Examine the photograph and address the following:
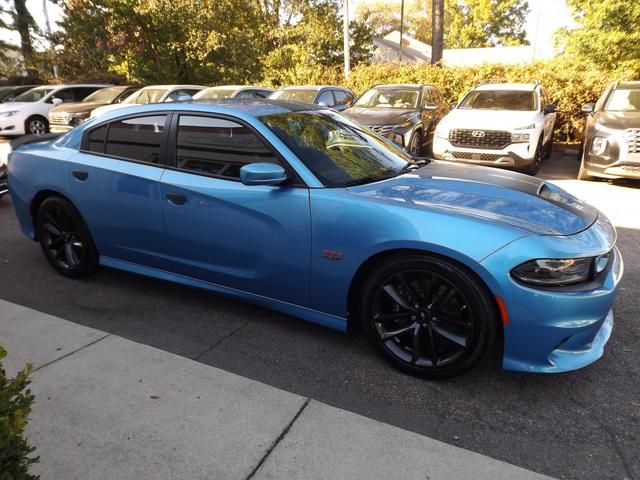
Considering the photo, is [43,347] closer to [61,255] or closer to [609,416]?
[61,255]

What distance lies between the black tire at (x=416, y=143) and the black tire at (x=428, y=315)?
6.97m

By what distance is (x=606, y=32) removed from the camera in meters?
13.2

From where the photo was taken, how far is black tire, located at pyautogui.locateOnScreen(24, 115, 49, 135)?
13773mm

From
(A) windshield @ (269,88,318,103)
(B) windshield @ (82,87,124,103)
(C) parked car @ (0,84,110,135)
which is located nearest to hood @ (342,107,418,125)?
(A) windshield @ (269,88,318,103)

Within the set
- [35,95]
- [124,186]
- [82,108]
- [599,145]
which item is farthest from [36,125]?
[599,145]

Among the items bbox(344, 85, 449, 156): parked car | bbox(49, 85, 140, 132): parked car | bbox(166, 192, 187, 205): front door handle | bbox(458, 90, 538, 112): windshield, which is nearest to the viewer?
bbox(166, 192, 187, 205): front door handle

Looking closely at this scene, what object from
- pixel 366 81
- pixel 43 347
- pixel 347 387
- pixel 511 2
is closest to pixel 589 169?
pixel 347 387

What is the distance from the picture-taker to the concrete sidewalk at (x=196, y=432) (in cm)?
213

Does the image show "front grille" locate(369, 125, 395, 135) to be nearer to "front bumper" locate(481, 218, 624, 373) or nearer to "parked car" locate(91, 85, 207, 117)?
"parked car" locate(91, 85, 207, 117)

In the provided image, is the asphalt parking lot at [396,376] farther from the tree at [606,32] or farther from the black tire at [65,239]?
the tree at [606,32]

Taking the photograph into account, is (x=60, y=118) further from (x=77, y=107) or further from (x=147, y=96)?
(x=147, y=96)

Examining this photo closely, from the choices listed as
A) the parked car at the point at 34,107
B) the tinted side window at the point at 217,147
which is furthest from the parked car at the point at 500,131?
the parked car at the point at 34,107

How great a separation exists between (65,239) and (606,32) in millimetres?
14592

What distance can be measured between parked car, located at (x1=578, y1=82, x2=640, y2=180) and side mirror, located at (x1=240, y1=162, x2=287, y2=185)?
259 inches
